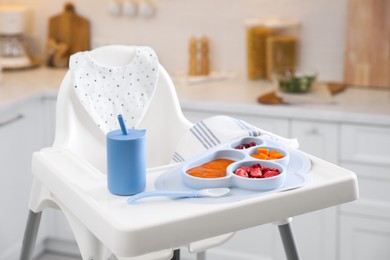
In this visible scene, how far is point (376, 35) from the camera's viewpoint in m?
3.24

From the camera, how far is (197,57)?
3594mm

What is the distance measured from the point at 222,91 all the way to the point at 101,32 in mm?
877

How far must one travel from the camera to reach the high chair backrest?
2.19 m

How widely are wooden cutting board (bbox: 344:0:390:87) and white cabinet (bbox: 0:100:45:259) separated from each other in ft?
4.70

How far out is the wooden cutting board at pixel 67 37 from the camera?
3811mm

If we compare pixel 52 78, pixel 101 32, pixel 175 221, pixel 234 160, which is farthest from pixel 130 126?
pixel 101 32

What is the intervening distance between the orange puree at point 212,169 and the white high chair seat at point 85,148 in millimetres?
214

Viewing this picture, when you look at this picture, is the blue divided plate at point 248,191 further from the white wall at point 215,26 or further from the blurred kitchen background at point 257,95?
the white wall at point 215,26

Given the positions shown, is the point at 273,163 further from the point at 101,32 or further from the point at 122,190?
the point at 101,32

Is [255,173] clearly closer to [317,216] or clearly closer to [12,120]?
[317,216]

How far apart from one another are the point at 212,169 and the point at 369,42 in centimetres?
175

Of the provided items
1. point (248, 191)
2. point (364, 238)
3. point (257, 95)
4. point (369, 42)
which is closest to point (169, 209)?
point (248, 191)

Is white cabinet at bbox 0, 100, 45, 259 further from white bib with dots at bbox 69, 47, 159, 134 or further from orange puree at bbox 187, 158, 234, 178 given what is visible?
orange puree at bbox 187, 158, 234, 178

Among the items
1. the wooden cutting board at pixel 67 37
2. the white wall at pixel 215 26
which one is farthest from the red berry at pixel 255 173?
the wooden cutting board at pixel 67 37
